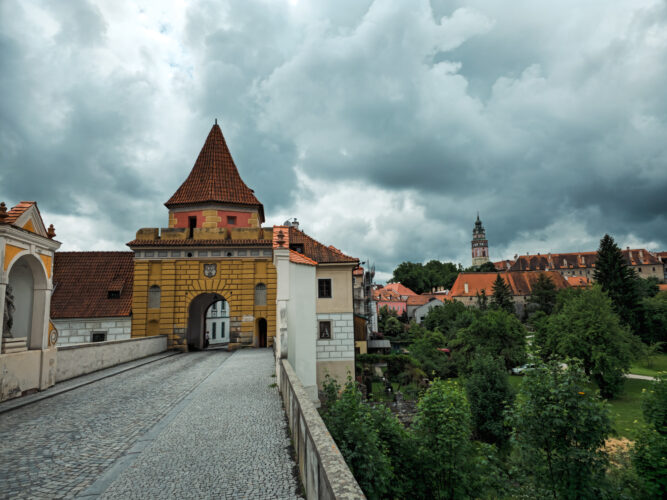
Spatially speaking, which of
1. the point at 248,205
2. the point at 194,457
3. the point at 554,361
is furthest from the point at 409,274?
the point at 194,457

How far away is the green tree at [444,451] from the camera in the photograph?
927cm

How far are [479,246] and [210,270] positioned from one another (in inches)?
5947

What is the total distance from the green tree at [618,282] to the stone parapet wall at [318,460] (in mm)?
51883

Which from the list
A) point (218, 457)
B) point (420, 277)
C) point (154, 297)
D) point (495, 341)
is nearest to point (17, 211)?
point (218, 457)

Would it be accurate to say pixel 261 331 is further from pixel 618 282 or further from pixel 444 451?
pixel 618 282

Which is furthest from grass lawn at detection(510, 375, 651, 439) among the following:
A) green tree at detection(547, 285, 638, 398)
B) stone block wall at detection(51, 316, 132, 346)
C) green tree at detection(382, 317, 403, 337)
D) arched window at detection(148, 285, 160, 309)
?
green tree at detection(382, 317, 403, 337)

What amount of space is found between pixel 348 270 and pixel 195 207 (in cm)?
1228

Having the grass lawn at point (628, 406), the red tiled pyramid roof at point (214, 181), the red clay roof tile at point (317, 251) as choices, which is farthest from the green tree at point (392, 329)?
the red clay roof tile at point (317, 251)

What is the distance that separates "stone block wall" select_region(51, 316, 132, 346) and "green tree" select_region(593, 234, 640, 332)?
5022 cm

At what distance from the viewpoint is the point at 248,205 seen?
92.2 feet

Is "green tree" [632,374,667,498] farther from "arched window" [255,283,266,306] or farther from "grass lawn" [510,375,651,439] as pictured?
"arched window" [255,283,266,306]

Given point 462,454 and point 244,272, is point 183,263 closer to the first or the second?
point 244,272

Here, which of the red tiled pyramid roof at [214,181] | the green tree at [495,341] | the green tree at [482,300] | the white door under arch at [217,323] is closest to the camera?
the red tiled pyramid roof at [214,181]

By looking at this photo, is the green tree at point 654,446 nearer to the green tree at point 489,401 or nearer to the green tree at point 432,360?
the green tree at point 489,401
